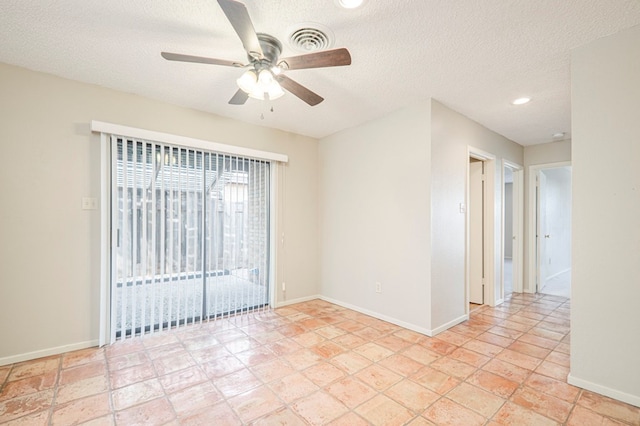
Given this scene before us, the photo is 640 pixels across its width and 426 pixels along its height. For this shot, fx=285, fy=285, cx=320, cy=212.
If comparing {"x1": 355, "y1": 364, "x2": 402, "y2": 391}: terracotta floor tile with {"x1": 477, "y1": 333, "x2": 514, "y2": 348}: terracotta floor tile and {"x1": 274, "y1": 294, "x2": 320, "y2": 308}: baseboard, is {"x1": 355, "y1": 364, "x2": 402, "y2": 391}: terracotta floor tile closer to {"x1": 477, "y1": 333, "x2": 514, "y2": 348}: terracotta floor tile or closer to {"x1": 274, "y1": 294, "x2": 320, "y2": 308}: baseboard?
{"x1": 477, "y1": 333, "x2": 514, "y2": 348}: terracotta floor tile

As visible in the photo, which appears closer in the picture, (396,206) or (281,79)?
(281,79)

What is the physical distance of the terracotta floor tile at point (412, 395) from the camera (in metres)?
1.87

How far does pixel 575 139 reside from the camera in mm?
2092

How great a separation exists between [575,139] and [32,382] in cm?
438

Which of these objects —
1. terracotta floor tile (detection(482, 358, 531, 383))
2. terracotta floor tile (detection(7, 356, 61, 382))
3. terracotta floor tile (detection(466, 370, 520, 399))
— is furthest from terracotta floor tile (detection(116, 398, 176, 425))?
terracotta floor tile (detection(482, 358, 531, 383))

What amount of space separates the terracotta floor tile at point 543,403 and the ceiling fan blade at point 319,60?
8.17ft

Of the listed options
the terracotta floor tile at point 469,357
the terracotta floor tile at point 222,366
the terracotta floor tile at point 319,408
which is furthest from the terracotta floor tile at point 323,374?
the terracotta floor tile at point 469,357

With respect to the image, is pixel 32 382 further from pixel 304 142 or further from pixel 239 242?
pixel 304 142

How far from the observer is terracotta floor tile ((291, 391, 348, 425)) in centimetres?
174

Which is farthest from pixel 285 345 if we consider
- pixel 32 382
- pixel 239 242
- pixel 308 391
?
pixel 32 382

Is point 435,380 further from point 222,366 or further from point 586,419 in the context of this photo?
point 222,366

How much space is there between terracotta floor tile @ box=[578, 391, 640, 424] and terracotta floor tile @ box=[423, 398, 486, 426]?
2.54 feet

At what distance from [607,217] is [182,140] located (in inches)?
147

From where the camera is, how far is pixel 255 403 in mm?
1889
